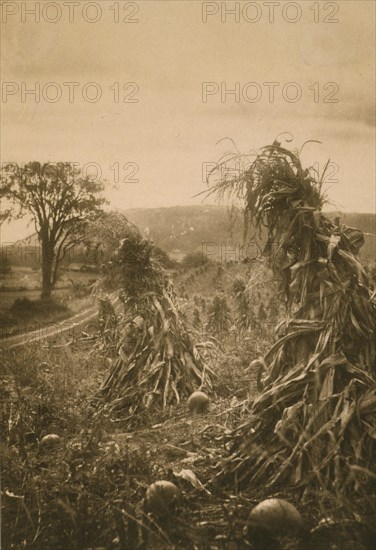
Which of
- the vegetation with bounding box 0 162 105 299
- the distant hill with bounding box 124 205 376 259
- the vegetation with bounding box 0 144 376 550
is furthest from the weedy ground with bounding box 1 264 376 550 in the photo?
the distant hill with bounding box 124 205 376 259

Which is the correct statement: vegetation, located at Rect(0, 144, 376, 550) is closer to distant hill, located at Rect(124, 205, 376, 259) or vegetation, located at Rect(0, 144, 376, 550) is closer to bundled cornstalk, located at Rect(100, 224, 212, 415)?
bundled cornstalk, located at Rect(100, 224, 212, 415)

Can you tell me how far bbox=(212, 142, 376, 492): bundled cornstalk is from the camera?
3486 mm

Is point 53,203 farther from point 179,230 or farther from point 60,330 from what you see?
point 60,330

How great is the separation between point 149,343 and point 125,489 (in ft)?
9.43

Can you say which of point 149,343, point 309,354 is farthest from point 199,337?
point 309,354

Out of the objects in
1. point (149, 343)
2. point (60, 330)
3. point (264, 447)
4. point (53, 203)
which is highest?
point (53, 203)

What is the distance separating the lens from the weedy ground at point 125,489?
313cm

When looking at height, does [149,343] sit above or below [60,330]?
above

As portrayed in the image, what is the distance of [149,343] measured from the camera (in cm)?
642

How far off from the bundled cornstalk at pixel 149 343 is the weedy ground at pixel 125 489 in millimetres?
398

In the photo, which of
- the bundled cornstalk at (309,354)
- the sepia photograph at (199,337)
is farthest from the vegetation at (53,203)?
the bundled cornstalk at (309,354)

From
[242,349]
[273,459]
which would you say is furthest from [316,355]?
[242,349]

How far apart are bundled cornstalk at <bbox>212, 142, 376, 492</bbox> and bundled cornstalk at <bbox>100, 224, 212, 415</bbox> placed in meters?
2.23

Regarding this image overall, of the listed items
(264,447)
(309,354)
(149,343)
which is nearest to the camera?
(264,447)
